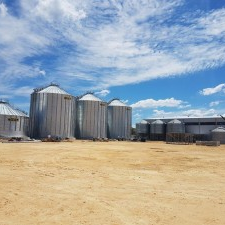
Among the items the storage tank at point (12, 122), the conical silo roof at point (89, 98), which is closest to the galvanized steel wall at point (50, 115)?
the storage tank at point (12, 122)

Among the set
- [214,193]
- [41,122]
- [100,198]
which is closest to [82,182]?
[100,198]

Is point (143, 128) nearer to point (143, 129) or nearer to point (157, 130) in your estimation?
point (143, 129)

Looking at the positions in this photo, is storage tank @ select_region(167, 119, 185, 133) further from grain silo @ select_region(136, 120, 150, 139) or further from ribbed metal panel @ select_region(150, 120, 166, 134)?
grain silo @ select_region(136, 120, 150, 139)

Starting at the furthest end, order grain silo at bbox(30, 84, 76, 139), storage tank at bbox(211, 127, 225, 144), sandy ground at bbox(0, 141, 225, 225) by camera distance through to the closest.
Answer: storage tank at bbox(211, 127, 225, 144) < grain silo at bbox(30, 84, 76, 139) < sandy ground at bbox(0, 141, 225, 225)

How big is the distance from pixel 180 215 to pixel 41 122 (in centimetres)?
4415

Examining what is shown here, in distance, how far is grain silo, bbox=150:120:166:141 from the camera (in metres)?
72.8

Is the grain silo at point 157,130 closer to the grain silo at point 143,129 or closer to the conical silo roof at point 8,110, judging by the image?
the grain silo at point 143,129

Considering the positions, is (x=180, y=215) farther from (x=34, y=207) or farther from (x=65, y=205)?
(x=34, y=207)

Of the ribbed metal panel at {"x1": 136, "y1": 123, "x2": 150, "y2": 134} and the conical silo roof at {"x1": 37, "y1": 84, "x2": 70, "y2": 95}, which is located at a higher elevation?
the conical silo roof at {"x1": 37, "y1": 84, "x2": 70, "y2": 95}

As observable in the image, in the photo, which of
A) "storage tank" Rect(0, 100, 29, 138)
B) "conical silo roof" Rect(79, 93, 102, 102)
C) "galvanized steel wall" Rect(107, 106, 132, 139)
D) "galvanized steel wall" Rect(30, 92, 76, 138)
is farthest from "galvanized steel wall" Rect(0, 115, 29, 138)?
"galvanized steel wall" Rect(107, 106, 132, 139)

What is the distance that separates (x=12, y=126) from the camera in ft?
151

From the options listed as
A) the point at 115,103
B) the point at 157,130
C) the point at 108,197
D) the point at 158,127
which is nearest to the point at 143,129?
the point at 157,130

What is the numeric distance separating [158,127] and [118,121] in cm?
1188

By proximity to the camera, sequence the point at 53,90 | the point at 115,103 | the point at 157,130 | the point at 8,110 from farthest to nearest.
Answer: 1. the point at 157,130
2. the point at 115,103
3. the point at 53,90
4. the point at 8,110
